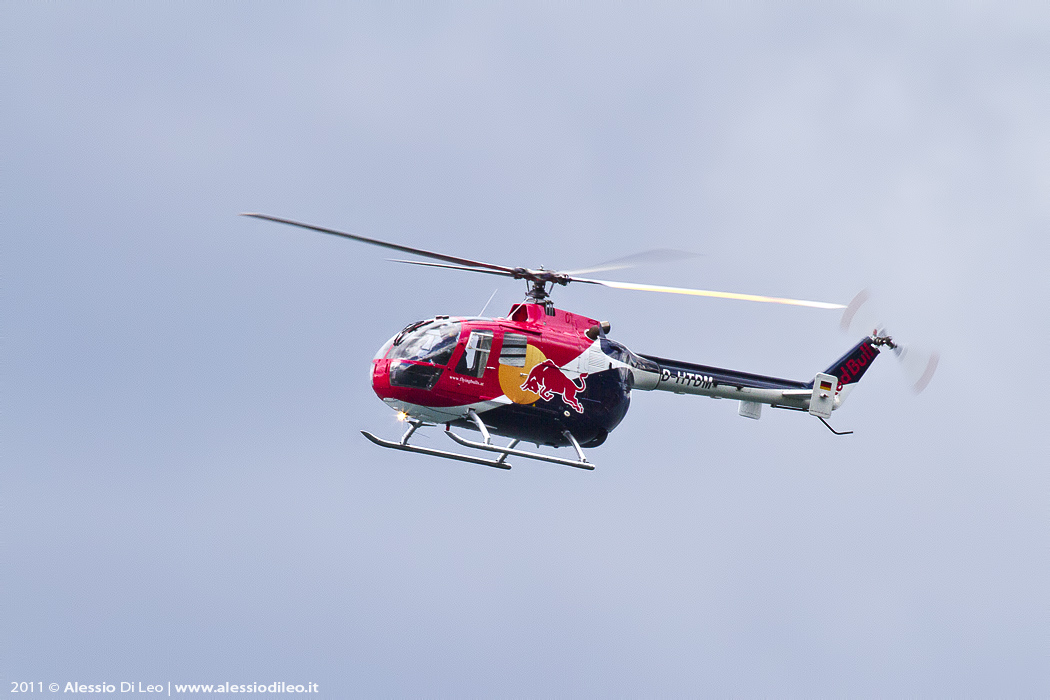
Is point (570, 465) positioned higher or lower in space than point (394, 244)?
lower

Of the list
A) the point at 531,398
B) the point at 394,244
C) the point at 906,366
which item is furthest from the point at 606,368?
the point at 906,366

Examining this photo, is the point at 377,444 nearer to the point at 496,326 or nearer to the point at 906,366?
the point at 496,326

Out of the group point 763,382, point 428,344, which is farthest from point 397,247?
point 763,382

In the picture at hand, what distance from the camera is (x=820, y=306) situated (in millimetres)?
24625

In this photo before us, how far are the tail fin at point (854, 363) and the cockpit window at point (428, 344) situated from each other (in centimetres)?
997

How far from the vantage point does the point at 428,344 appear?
2236 centimetres

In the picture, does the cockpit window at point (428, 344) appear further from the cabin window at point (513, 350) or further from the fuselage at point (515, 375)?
the cabin window at point (513, 350)

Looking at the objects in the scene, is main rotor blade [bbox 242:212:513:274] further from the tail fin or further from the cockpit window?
the tail fin

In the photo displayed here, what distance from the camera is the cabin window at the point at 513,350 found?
909 inches

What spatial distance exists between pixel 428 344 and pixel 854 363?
11178mm

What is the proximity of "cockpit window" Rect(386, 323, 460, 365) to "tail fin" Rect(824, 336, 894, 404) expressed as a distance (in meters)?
9.97

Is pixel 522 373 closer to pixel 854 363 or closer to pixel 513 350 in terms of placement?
pixel 513 350

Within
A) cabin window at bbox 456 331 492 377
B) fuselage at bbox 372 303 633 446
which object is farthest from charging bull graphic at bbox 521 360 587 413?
cabin window at bbox 456 331 492 377

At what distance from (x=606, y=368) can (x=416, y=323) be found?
387cm
